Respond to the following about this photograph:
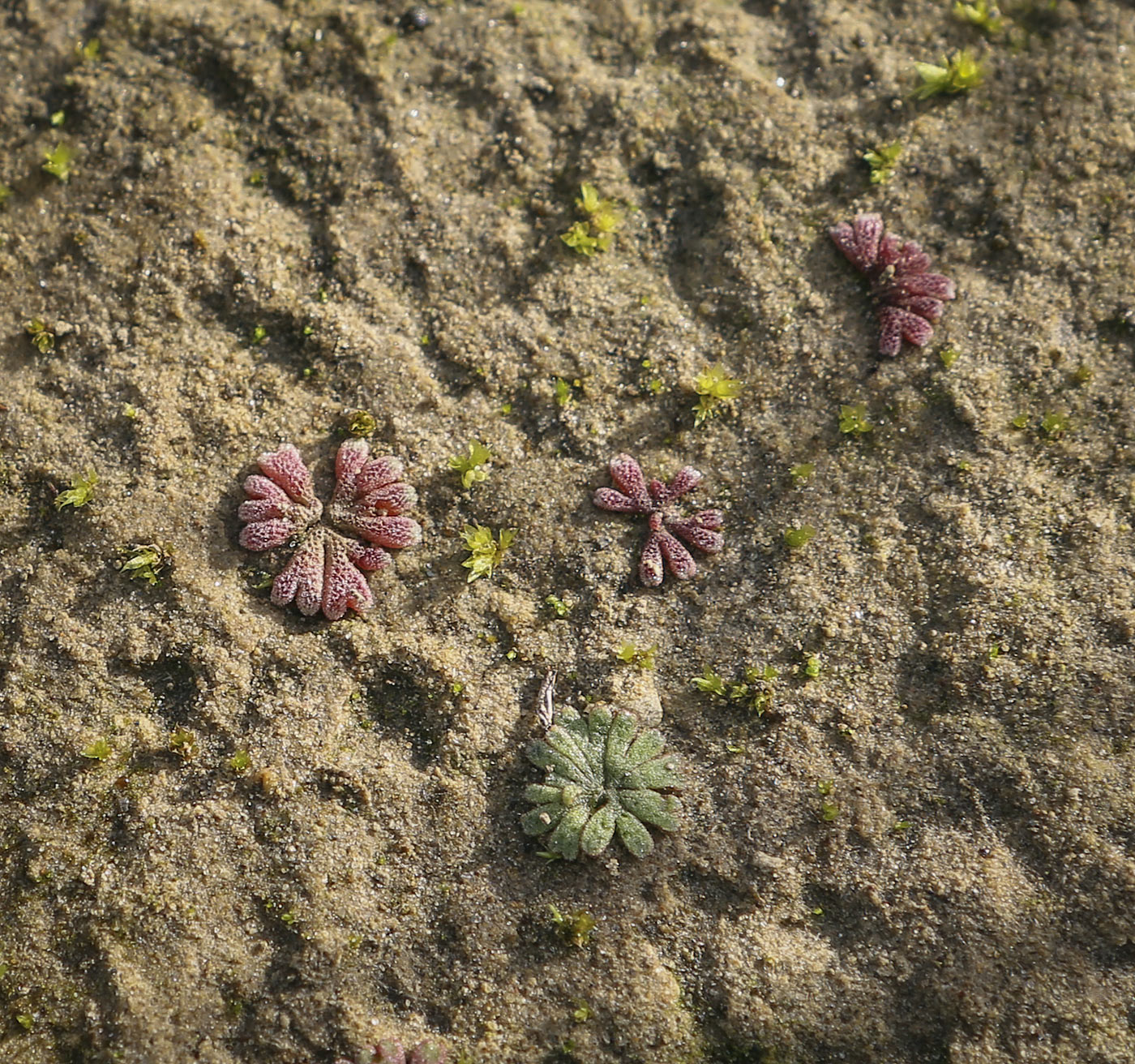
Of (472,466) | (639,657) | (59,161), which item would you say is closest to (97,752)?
(472,466)

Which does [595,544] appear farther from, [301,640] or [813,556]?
[301,640]

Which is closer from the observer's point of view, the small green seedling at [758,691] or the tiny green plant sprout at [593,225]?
the small green seedling at [758,691]

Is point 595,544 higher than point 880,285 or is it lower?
lower

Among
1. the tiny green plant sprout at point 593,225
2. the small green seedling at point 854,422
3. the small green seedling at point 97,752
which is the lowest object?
the small green seedling at point 97,752

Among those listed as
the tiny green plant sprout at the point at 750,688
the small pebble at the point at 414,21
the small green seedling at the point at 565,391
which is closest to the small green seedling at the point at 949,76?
the small green seedling at the point at 565,391

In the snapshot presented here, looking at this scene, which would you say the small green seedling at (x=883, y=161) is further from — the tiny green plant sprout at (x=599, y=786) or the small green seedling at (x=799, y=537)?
the tiny green plant sprout at (x=599, y=786)

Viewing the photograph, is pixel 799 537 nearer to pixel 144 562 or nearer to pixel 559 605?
pixel 559 605

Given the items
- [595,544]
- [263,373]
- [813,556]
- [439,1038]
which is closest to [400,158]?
[263,373]
